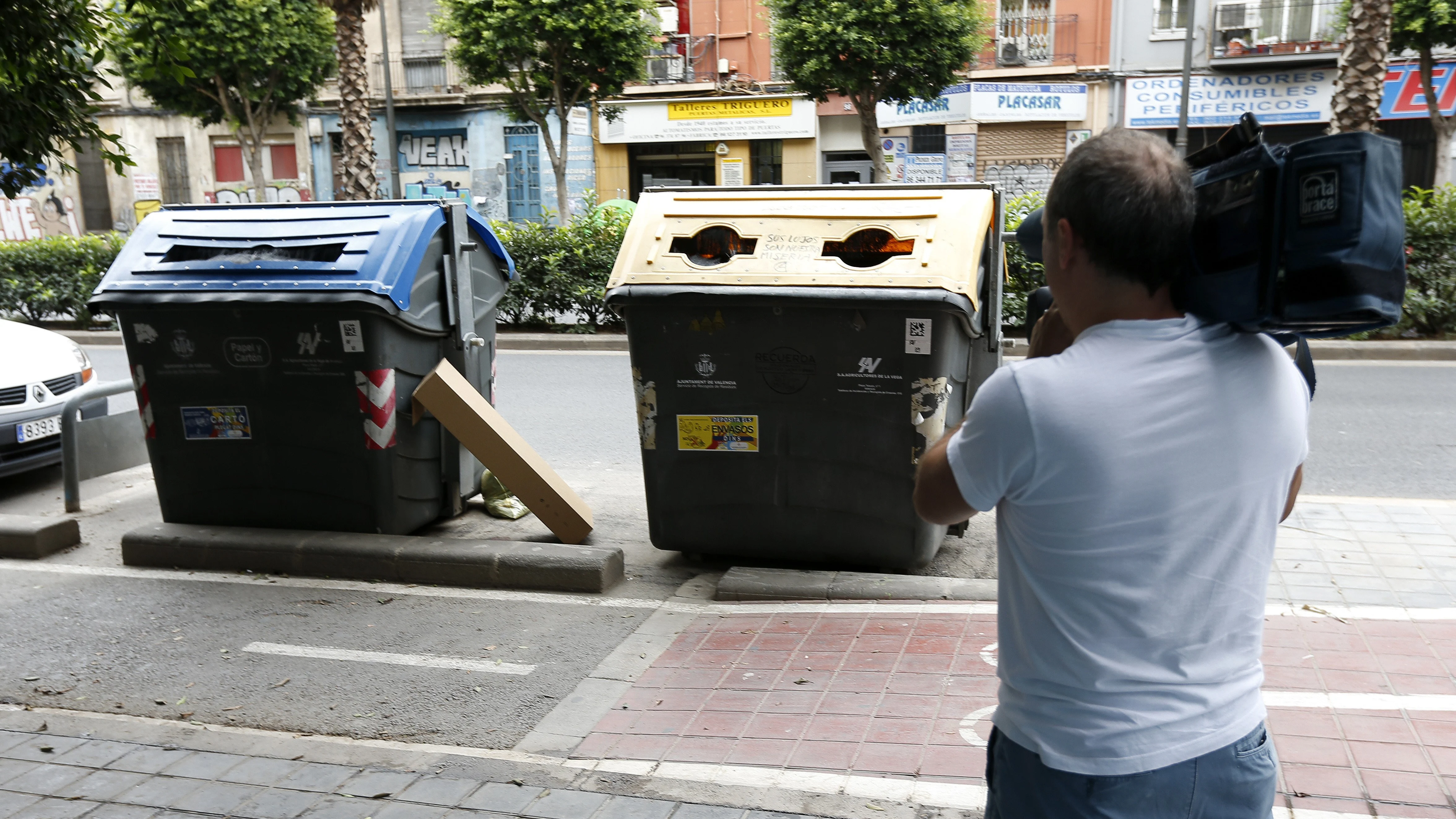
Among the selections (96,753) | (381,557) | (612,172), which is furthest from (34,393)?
(612,172)

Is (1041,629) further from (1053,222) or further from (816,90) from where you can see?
(816,90)

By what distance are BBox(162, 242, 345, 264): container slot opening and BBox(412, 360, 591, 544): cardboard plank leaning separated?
796 millimetres

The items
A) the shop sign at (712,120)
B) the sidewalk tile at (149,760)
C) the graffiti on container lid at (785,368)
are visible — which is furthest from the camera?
the shop sign at (712,120)

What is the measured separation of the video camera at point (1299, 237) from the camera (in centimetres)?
141

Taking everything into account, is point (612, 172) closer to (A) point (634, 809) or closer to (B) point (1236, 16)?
(B) point (1236, 16)

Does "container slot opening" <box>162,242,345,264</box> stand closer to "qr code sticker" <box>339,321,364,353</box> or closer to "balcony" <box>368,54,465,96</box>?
"qr code sticker" <box>339,321,364,353</box>

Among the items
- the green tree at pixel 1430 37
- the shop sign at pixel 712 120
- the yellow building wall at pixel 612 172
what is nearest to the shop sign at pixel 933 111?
the shop sign at pixel 712 120

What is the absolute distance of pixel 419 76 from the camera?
3023 centimetres

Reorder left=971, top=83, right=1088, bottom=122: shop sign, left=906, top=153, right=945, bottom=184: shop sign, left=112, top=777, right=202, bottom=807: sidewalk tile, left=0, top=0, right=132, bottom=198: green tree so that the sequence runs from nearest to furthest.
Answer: left=112, top=777, right=202, bottom=807: sidewalk tile → left=0, top=0, right=132, bottom=198: green tree → left=971, top=83, right=1088, bottom=122: shop sign → left=906, top=153, right=945, bottom=184: shop sign

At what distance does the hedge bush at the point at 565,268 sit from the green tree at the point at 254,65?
40.8 ft

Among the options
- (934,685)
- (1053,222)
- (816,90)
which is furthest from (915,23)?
(1053,222)

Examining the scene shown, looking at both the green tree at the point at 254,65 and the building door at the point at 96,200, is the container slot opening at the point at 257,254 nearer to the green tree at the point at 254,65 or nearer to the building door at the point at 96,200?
the green tree at the point at 254,65

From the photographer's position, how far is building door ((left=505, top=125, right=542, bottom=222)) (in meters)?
29.6

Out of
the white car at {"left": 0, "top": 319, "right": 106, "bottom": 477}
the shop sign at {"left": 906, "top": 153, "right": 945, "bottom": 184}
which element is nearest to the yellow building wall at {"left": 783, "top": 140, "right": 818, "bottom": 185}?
the shop sign at {"left": 906, "top": 153, "right": 945, "bottom": 184}
